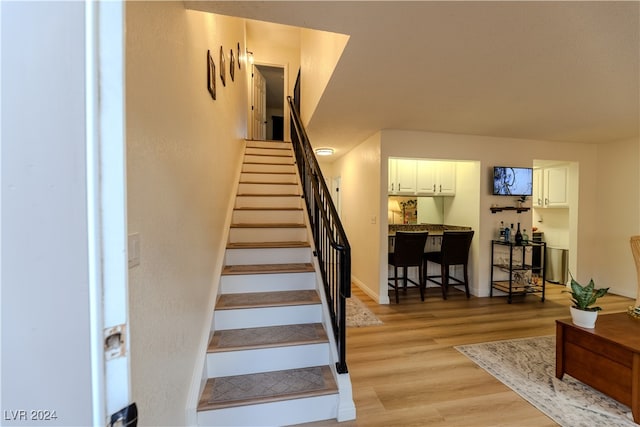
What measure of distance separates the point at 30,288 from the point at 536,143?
571cm

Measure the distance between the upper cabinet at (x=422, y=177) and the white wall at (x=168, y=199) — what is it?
10.7 ft

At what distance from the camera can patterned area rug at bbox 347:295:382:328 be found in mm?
3108

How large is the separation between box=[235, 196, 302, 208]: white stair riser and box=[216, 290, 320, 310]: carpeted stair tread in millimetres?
1273

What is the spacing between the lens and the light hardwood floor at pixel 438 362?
5.69ft

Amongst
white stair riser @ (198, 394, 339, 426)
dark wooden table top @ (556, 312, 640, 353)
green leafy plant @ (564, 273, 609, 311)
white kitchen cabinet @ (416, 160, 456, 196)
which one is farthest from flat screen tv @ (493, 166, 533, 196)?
white stair riser @ (198, 394, 339, 426)

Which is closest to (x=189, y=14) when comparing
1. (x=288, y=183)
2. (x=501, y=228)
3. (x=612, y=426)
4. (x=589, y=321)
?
(x=288, y=183)

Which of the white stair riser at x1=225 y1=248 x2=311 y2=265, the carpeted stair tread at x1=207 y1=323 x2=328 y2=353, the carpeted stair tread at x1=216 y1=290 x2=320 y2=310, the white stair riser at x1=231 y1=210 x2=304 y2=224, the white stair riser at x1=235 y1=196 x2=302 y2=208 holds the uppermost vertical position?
the white stair riser at x1=235 y1=196 x2=302 y2=208

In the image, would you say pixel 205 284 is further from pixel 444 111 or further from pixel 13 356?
pixel 444 111

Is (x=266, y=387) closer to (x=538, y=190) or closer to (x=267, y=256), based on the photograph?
(x=267, y=256)

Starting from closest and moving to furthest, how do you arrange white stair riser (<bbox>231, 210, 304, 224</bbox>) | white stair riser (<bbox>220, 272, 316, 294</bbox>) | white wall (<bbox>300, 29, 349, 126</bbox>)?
white wall (<bbox>300, 29, 349, 126</bbox>)
white stair riser (<bbox>220, 272, 316, 294</bbox>)
white stair riser (<bbox>231, 210, 304, 224</bbox>)

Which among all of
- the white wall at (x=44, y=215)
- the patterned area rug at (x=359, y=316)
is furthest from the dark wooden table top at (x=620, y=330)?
the white wall at (x=44, y=215)

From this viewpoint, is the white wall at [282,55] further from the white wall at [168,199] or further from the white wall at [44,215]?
the white wall at [44,215]

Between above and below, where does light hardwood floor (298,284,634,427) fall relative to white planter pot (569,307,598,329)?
below

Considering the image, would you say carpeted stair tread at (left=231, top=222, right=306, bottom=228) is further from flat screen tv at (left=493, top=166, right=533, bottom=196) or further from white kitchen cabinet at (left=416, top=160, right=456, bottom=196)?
flat screen tv at (left=493, top=166, right=533, bottom=196)
